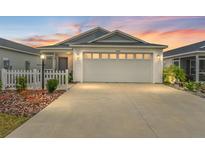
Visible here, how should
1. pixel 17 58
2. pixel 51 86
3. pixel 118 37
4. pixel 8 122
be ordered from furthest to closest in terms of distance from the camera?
pixel 118 37, pixel 17 58, pixel 51 86, pixel 8 122

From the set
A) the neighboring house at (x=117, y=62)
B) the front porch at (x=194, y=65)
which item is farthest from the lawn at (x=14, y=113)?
the front porch at (x=194, y=65)

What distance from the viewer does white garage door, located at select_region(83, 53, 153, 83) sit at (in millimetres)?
19648

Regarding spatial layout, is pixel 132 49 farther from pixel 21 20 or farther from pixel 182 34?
pixel 21 20

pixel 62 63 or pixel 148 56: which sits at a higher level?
pixel 148 56

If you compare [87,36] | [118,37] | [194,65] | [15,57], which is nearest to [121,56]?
[118,37]

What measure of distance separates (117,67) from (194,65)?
754cm

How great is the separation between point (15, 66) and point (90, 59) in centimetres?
627

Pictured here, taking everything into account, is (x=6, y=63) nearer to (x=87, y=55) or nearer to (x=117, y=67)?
(x=87, y=55)

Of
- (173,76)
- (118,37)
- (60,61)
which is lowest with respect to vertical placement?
(173,76)

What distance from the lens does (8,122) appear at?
6.29 metres

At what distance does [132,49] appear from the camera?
19500 millimetres

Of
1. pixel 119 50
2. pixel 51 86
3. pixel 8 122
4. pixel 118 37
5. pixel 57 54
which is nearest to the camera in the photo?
pixel 8 122

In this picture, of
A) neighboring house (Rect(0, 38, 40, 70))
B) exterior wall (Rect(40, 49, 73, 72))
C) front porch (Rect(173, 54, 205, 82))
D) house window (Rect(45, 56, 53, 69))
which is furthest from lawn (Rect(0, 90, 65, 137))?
front porch (Rect(173, 54, 205, 82))
